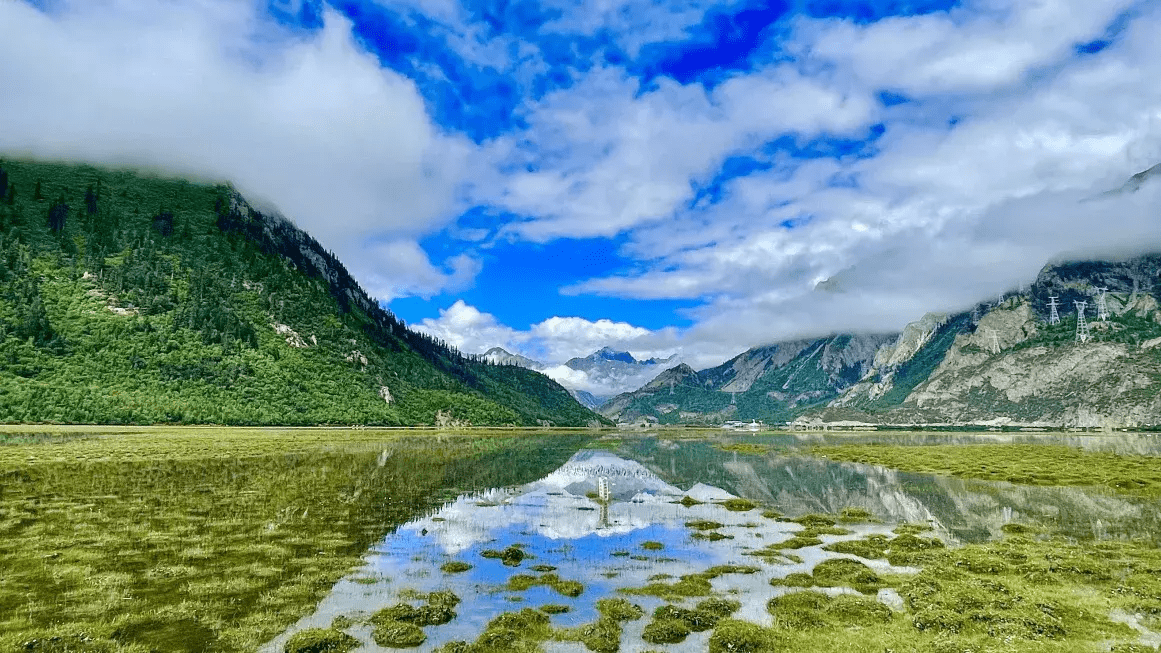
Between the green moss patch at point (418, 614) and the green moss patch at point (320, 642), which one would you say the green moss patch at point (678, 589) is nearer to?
the green moss patch at point (418, 614)

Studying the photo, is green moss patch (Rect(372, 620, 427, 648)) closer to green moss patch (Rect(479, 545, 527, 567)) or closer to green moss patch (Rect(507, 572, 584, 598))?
green moss patch (Rect(507, 572, 584, 598))

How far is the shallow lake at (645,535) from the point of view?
82.8 feet

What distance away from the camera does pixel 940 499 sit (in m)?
56.8

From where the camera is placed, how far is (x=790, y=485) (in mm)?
71938

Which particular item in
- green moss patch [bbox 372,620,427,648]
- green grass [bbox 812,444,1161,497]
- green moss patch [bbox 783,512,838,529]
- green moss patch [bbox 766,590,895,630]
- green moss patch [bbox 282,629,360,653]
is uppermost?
green moss patch [bbox 282,629,360,653]

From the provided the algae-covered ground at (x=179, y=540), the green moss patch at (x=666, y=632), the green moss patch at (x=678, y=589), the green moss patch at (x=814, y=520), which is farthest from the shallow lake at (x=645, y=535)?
the algae-covered ground at (x=179, y=540)

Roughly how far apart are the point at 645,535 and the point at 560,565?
11362mm

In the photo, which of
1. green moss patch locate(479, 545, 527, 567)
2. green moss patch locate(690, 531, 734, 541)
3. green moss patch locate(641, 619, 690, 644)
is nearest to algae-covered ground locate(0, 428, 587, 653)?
green moss patch locate(479, 545, 527, 567)

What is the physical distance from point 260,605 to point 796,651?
21697 millimetres

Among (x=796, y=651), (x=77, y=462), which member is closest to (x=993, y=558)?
(x=796, y=651)

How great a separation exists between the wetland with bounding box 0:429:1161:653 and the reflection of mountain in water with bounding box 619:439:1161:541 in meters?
0.50

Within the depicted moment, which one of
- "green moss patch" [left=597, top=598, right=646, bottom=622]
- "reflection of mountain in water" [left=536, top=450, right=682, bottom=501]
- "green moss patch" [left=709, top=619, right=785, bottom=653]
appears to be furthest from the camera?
"reflection of mountain in water" [left=536, top=450, right=682, bottom=501]

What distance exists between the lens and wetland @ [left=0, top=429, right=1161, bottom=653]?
21.1 m

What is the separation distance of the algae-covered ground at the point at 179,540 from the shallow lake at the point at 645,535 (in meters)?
2.76
